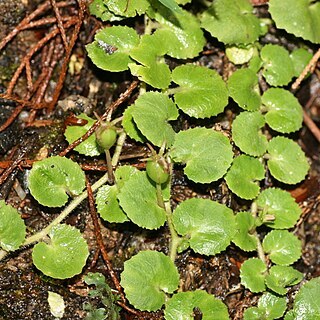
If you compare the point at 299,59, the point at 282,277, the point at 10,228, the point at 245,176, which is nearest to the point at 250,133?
the point at 245,176

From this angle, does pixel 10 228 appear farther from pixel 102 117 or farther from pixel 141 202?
pixel 102 117

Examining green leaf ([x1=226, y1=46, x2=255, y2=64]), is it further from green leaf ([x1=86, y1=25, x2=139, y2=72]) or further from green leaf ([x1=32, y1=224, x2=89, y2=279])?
green leaf ([x1=32, y1=224, x2=89, y2=279])

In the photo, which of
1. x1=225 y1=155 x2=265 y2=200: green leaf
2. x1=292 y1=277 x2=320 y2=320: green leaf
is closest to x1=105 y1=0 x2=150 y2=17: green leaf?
x1=225 y1=155 x2=265 y2=200: green leaf

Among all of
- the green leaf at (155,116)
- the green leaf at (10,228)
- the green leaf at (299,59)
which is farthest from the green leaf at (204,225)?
the green leaf at (299,59)

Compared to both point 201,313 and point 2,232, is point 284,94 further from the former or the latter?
point 2,232

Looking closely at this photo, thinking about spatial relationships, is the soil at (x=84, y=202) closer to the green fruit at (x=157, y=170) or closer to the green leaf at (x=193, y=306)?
the green leaf at (x=193, y=306)
